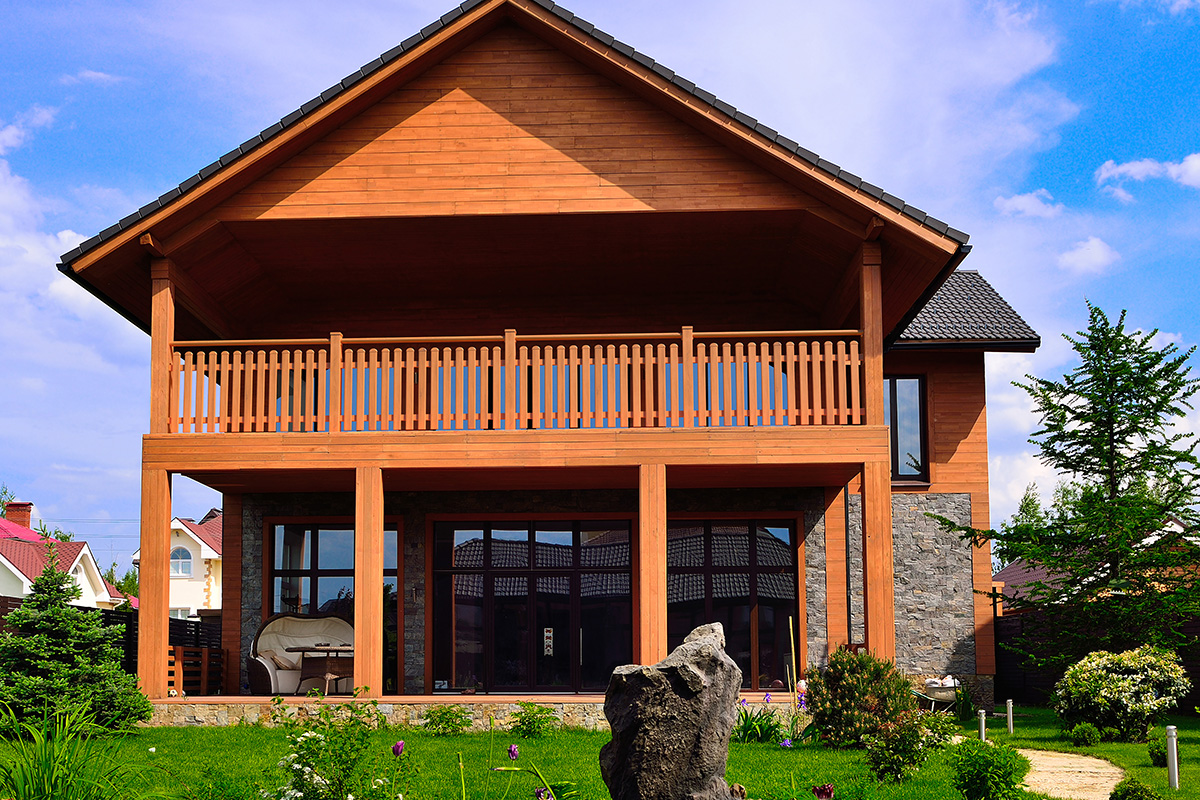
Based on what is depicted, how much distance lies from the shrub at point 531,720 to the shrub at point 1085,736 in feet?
19.0

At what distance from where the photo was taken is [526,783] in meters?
8.56

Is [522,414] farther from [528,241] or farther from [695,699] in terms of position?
[695,699]

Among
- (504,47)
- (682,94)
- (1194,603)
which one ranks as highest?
(504,47)

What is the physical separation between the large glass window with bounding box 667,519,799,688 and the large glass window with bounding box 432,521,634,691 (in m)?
0.76

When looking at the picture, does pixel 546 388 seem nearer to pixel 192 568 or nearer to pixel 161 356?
pixel 161 356

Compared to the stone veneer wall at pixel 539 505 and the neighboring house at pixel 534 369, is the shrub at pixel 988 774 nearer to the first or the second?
the neighboring house at pixel 534 369

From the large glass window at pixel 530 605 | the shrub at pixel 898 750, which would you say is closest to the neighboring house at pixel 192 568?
the large glass window at pixel 530 605

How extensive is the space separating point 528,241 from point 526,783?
758 centimetres

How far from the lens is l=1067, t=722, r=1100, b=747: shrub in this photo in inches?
492

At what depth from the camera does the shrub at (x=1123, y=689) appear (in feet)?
41.6

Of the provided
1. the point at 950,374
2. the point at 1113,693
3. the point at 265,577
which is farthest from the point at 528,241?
the point at 1113,693

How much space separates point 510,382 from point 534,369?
1.16ft

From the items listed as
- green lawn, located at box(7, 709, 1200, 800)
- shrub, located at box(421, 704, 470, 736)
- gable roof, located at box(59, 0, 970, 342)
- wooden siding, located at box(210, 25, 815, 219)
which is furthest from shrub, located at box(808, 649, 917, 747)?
wooden siding, located at box(210, 25, 815, 219)

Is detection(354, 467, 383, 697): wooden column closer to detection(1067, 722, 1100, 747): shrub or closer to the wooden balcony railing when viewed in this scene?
the wooden balcony railing
